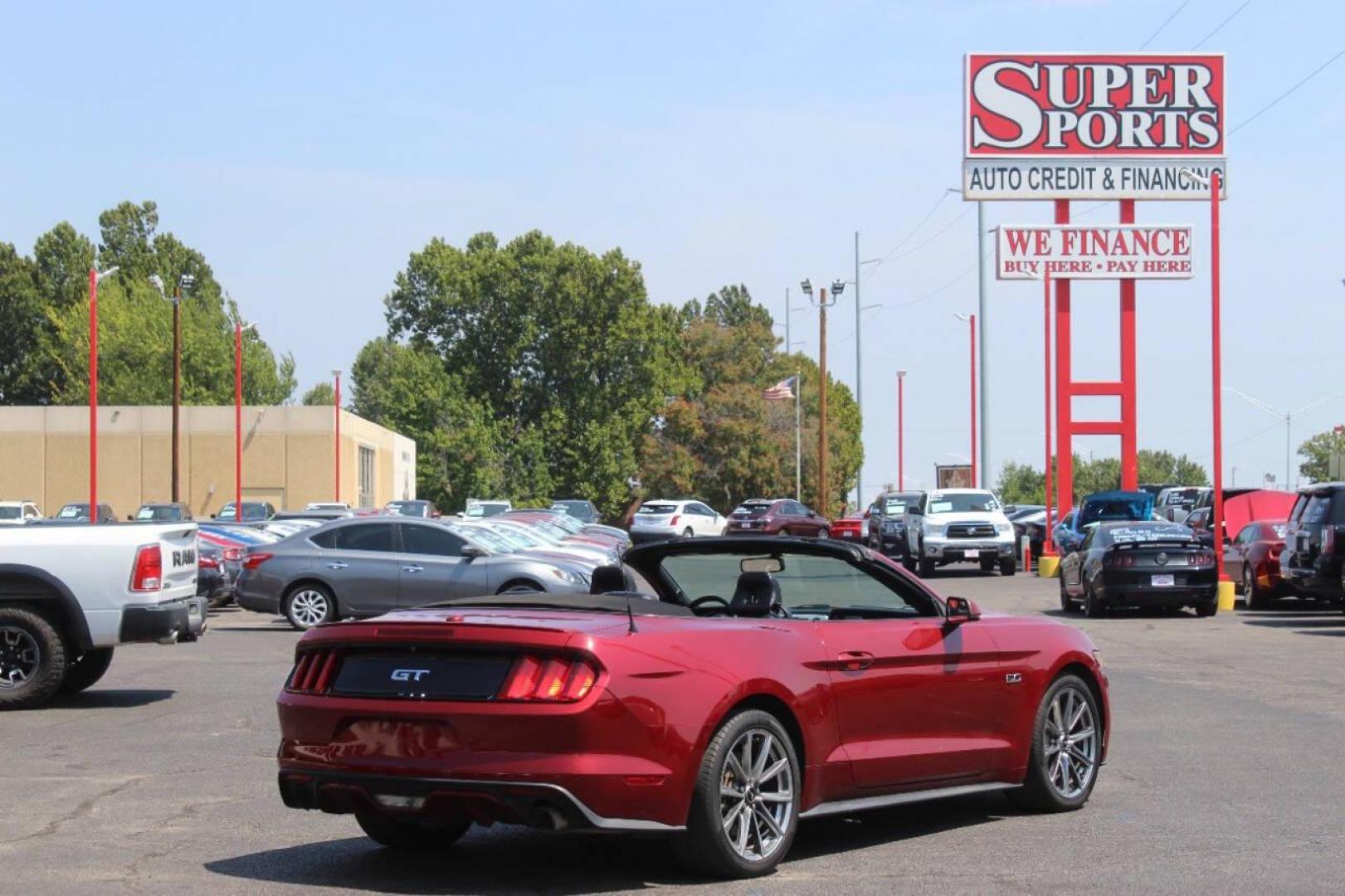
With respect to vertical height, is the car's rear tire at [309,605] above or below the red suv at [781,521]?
below

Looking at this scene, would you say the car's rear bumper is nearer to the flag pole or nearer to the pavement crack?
the pavement crack

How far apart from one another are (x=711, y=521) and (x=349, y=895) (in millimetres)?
61364

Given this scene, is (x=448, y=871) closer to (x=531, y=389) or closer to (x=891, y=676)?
(x=891, y=676)

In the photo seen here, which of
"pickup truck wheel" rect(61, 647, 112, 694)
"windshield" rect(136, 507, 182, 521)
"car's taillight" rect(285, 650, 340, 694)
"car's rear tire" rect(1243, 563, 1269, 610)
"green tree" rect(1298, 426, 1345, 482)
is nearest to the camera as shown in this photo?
"car's taillight" rect(285, 650, 340, 694)

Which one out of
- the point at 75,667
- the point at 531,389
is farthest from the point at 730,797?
the point at 531,389

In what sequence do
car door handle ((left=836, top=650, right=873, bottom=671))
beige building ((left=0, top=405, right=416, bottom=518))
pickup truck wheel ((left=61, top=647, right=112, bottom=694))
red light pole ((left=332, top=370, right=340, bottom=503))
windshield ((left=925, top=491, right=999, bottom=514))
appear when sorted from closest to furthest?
car door handle ((left=836, top=650, right=873, bottom=671)) < pickup truck wheel ((left=61, top=647, right=112, bottom=694)) < windshield ((left=925, top=491, right=999, bottom=514)) < red light pole ((left=332, top=370, right=340, bottom=503)) < beige building ((left=0, top=405, right=416, bottom=518))

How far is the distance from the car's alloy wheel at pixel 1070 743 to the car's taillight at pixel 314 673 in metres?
3.73

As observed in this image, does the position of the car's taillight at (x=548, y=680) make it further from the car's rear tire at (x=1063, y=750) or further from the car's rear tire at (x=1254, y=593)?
the car's rear tire at (x=1254, y=593)

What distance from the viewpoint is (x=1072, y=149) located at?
50.4 meters

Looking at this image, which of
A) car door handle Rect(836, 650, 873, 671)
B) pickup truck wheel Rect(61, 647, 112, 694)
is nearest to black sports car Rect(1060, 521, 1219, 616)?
pickup truck wheel Rect(61, 647, 112, 694)

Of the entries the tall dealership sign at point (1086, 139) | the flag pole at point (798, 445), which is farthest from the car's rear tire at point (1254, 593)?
the flag pole at point (798, 445)

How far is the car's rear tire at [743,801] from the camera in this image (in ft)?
24.0

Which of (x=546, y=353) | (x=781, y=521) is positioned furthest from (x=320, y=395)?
(x=781, y=521)

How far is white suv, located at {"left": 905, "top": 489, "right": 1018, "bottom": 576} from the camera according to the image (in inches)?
1652
